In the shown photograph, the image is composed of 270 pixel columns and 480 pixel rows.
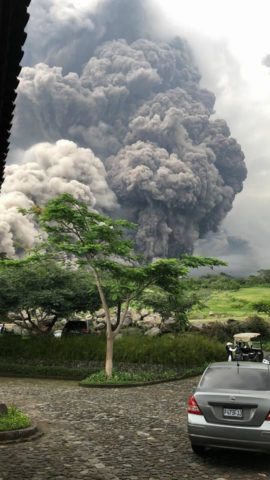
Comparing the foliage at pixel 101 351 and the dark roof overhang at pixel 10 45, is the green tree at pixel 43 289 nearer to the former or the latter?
the foliage at pixel 101 351

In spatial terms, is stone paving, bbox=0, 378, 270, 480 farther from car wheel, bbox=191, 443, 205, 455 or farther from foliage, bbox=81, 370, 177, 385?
foliage, bbox=81, 370, 177, 385

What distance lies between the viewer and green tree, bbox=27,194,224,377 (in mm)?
19719

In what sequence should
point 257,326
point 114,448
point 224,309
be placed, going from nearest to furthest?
point 114,448 < point 257,326 < point 224,309

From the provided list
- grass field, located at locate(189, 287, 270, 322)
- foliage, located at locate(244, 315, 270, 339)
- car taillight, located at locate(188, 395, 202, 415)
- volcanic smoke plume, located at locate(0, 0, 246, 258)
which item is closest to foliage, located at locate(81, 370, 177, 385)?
car taillight, located at locate(188, 395, 202, 415)

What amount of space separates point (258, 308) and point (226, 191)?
113 m

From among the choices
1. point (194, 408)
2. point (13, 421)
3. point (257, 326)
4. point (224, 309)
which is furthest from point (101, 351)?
point (224, 309)

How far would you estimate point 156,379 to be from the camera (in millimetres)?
20828

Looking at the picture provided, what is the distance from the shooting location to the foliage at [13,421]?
9562 millimetres

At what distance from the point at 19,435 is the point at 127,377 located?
11.2 metres

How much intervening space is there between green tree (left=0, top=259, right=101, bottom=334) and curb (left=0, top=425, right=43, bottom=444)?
15.3 m

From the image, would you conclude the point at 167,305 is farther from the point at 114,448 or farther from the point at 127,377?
the point at 114,448

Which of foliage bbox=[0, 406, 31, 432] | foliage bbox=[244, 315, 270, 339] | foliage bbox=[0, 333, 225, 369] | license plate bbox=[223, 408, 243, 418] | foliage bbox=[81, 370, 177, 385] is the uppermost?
foliage bbox=[244, 315, 270, 339]

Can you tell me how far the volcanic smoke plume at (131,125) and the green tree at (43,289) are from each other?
289 feet

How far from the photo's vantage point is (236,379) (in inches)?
324
